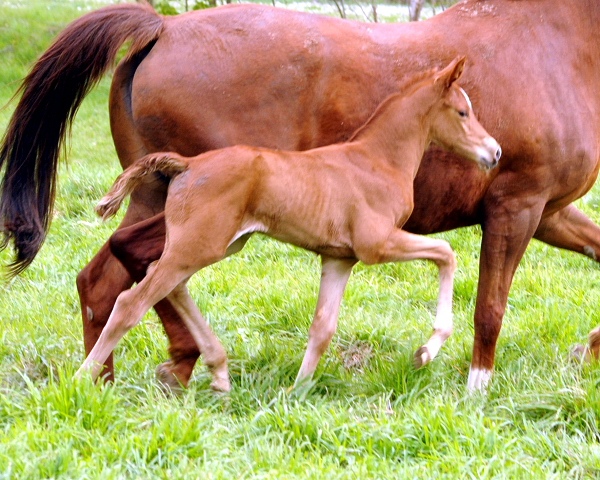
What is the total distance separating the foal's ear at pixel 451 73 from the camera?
328cm

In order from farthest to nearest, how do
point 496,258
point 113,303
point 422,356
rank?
point 496,258 < point 113,303 < point 422,356

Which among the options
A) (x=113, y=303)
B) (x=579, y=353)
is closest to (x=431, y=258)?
(x=579, y=353)

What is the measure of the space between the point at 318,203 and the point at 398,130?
58 centimetres

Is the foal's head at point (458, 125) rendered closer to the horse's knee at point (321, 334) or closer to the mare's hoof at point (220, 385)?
the horse's knee at point (321, 334)

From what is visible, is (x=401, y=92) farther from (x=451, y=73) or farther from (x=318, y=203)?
(x=318, y=203)

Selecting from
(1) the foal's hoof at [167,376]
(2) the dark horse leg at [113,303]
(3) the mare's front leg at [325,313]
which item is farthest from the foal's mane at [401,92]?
(1) the foal's hoof at [167,376]

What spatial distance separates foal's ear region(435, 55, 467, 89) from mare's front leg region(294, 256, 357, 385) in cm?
93

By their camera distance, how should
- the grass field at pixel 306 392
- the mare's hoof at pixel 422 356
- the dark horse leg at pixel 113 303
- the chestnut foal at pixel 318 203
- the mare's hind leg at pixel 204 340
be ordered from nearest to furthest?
1. the grass field at pixel 306 392
2. the chestnut foal at pixel 318 203
3. the mare's hoof at pixel 422 356
4. the mare's hind leg at pixel 204 340
5. the dark horse leg at pixel 113 303

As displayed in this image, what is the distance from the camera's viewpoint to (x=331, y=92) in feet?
11.1

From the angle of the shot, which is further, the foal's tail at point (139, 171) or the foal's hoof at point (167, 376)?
the foal's hoof at point (167, 376)

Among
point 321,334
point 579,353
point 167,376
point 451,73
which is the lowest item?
point 579,353

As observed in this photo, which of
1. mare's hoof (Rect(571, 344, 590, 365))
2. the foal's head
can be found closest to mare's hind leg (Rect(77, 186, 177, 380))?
the foal's head

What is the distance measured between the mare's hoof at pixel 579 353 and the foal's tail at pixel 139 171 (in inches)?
85.6

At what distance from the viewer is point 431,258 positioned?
3393 mm
